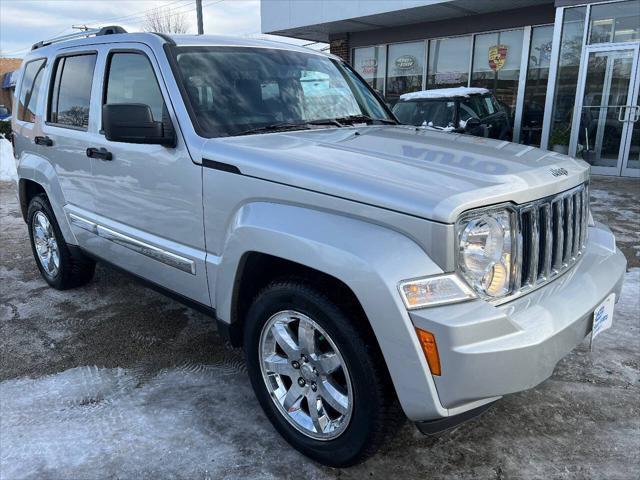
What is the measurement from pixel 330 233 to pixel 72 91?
277 centimetres

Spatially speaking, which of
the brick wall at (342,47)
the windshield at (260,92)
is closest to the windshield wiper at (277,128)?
the windshield at (260,92)

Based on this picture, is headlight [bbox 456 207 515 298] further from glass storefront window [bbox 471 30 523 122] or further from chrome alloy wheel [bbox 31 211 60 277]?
glass storefront window [bbox 471 30 523 122]

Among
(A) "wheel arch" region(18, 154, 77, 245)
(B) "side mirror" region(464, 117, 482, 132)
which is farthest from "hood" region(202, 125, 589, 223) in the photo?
(B) "side mirror" region(464, 117, 482, 132)

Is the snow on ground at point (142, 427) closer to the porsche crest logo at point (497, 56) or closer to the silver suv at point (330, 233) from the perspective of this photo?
the silver suv at point (330, 233)

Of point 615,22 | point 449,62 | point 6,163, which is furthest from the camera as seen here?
point 449,62

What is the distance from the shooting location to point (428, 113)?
1005cm

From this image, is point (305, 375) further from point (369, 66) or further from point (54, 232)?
point (369, 66)

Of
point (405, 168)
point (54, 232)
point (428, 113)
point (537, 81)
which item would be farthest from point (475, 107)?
point (405, 168)

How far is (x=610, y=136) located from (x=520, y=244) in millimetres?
9697

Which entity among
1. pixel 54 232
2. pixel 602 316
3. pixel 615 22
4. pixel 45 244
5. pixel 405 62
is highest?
pixel 615 22

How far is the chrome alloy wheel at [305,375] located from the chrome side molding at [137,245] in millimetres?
667

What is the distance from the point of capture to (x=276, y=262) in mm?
2428

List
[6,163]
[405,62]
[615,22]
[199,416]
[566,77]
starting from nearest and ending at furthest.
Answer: [199,416]
[615,22]
[566,77]
[6,163]
[405,62]

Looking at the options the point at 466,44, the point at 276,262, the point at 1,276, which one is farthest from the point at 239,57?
the point at 466,44
